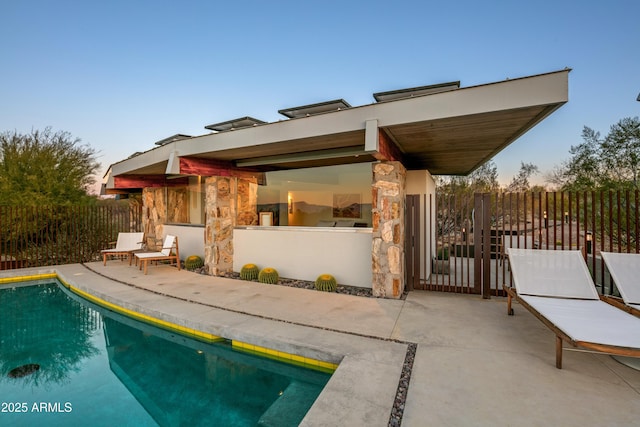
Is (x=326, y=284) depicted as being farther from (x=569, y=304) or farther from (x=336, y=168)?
(x=569, y=304)

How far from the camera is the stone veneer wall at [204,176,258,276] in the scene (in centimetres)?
783

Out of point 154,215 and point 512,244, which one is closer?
point 512,244

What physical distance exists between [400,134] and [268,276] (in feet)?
14.1

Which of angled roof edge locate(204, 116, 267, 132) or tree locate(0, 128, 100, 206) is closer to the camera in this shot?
angled roof edge locate(204, 116, 267, 132)

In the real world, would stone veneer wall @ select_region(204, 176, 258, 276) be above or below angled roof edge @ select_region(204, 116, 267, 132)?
below

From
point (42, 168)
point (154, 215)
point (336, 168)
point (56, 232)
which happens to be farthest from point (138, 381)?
point (42, 168)

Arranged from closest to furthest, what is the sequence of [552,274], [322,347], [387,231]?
[322,347]
[552,274]
[387,231]

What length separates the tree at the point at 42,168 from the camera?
34.8 ft

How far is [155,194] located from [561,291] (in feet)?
39.1

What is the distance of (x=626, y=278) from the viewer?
13.2ft

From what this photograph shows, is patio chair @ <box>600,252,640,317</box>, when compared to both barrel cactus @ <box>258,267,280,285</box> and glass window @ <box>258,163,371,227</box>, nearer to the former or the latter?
glass window @ <box>258,163,371,227</box>

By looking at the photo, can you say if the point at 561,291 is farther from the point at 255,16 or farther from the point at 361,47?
the point at 255,16

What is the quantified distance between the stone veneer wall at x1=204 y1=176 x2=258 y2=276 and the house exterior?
0.03 m

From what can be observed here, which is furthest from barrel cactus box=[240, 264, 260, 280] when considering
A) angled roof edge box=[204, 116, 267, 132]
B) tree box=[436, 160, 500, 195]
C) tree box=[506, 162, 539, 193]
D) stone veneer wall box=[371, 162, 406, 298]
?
tree box=[506, 162, 539, 193]
